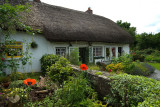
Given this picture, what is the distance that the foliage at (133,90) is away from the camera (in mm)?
1782

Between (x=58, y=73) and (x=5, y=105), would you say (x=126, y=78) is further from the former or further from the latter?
(x=5, y=105)

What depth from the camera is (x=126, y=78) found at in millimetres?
2281

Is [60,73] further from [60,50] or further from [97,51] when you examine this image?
[97,51]

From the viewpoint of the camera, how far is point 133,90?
2.07 m

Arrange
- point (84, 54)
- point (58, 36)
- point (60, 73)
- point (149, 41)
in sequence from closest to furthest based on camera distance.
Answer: point (60, 73)
point (58, 36)
point (84, 54)
point (149, 41)

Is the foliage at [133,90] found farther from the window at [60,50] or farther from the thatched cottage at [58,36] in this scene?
the window at [60,50]

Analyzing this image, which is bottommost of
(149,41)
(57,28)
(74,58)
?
(74,58)

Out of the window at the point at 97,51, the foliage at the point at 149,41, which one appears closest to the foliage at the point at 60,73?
the window at the point at 97,51

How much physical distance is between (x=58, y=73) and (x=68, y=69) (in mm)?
385

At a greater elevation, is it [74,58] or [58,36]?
[58,36]

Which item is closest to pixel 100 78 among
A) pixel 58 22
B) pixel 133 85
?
pixel 133 85

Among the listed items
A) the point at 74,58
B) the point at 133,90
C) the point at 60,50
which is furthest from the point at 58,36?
the point at 133,90

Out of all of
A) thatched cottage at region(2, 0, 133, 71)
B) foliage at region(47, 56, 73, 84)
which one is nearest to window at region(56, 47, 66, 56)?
thatched cottage at region(2, 0, 133, 71)

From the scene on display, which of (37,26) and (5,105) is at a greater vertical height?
(37,26)
